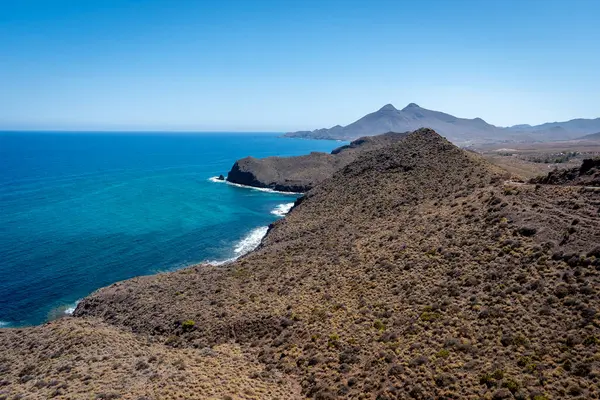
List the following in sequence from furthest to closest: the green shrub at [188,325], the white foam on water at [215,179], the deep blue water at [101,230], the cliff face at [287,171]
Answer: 1. the white foam on water at [215,179]
2. the cliff face at [287,171]
3. the deep blue water at [101,230]
4. the green shrub at [188,325]

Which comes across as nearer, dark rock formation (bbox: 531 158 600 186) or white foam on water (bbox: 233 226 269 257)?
dark rock formation (bbox: 531 158 600 186)

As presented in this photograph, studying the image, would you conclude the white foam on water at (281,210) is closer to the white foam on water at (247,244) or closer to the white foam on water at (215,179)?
the white foam on water at (247,244)

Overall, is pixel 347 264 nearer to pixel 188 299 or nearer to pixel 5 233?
pixel 188 299

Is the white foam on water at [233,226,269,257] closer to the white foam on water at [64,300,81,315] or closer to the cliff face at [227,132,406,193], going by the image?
the white foam on water at [64,300,81,315]

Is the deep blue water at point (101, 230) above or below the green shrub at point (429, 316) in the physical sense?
below

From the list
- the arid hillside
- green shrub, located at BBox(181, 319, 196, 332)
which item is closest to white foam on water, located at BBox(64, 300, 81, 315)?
the arid hillside

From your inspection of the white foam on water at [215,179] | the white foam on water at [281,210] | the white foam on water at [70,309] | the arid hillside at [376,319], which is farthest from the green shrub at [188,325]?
the white foam on water at [215,179]

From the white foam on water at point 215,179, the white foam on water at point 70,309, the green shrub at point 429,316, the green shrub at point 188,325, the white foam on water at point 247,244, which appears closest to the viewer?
the green shrub at point 429,316
